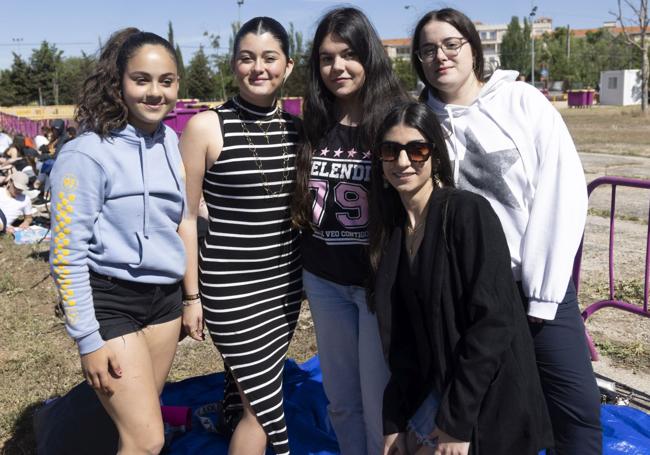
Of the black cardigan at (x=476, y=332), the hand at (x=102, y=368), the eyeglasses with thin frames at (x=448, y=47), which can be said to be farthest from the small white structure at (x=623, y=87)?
the hand at (x=102, y=368)

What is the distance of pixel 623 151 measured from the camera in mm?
15906

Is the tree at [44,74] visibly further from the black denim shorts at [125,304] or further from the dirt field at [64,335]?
the black denim shorts at [125,304]

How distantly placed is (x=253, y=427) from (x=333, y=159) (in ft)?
3.75

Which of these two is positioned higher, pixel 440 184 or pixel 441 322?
pixel 440 184

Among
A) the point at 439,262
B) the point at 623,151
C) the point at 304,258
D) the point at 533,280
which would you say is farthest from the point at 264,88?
the point at 623,151

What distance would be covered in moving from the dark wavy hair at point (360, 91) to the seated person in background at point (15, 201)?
27.0 feet

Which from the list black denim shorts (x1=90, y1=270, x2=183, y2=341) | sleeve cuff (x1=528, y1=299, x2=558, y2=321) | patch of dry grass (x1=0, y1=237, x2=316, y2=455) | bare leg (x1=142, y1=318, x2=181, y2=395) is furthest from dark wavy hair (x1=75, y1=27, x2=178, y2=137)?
patch of dry grass (x1=0, y1=237, x2=316, y2=455)

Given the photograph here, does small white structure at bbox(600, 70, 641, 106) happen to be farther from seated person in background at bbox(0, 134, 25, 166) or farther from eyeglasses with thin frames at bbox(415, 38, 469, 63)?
eyeglasses with thin frames at bbox(415, 38, 469, 63)

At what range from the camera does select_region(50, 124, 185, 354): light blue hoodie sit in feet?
6.24

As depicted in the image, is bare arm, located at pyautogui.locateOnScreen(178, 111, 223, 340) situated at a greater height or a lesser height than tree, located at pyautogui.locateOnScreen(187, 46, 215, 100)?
lesser

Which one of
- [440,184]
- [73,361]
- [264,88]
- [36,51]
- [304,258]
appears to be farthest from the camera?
[36,51]

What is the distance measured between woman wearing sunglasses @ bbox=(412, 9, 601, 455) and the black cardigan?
294mm

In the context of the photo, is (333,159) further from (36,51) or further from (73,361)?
(36,51)

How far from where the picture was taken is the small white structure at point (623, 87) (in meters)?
45.5
